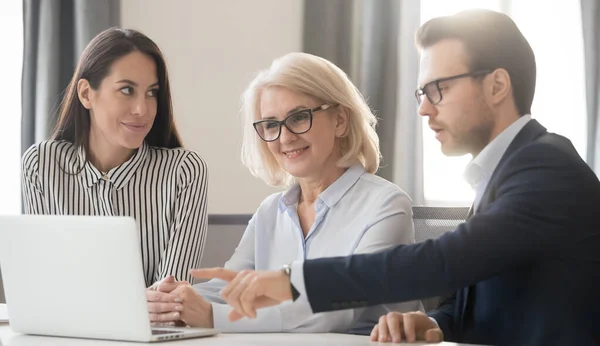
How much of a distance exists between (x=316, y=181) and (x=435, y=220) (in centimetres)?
33

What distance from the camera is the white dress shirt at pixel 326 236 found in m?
1.79

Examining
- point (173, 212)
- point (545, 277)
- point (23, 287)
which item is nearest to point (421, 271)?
point (545, 277)

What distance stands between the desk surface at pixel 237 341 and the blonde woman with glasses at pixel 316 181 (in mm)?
323

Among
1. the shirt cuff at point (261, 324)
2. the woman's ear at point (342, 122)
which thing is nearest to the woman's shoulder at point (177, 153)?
the woman's ear at point (342, 122)

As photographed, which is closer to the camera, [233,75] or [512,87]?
[512,87]

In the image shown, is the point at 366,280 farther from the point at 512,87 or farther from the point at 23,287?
the point at 23,287

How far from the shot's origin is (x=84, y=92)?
260 centimetres

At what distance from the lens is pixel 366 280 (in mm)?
1415

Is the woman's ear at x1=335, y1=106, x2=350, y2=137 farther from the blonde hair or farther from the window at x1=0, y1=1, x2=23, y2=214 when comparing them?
the window at x1=0, y1=1, x2=23, y2=214

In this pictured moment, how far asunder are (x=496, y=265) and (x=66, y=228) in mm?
786

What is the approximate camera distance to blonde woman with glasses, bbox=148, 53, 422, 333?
201cm

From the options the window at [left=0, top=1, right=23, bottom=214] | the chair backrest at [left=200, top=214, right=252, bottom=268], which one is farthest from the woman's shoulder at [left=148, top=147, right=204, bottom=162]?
the window at [left=0, top=1, right=23, bottom=214]

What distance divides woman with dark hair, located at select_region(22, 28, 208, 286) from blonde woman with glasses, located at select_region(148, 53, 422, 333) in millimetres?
321

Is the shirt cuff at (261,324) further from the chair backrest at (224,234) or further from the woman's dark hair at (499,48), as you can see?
the chair backrest at (224,234)
